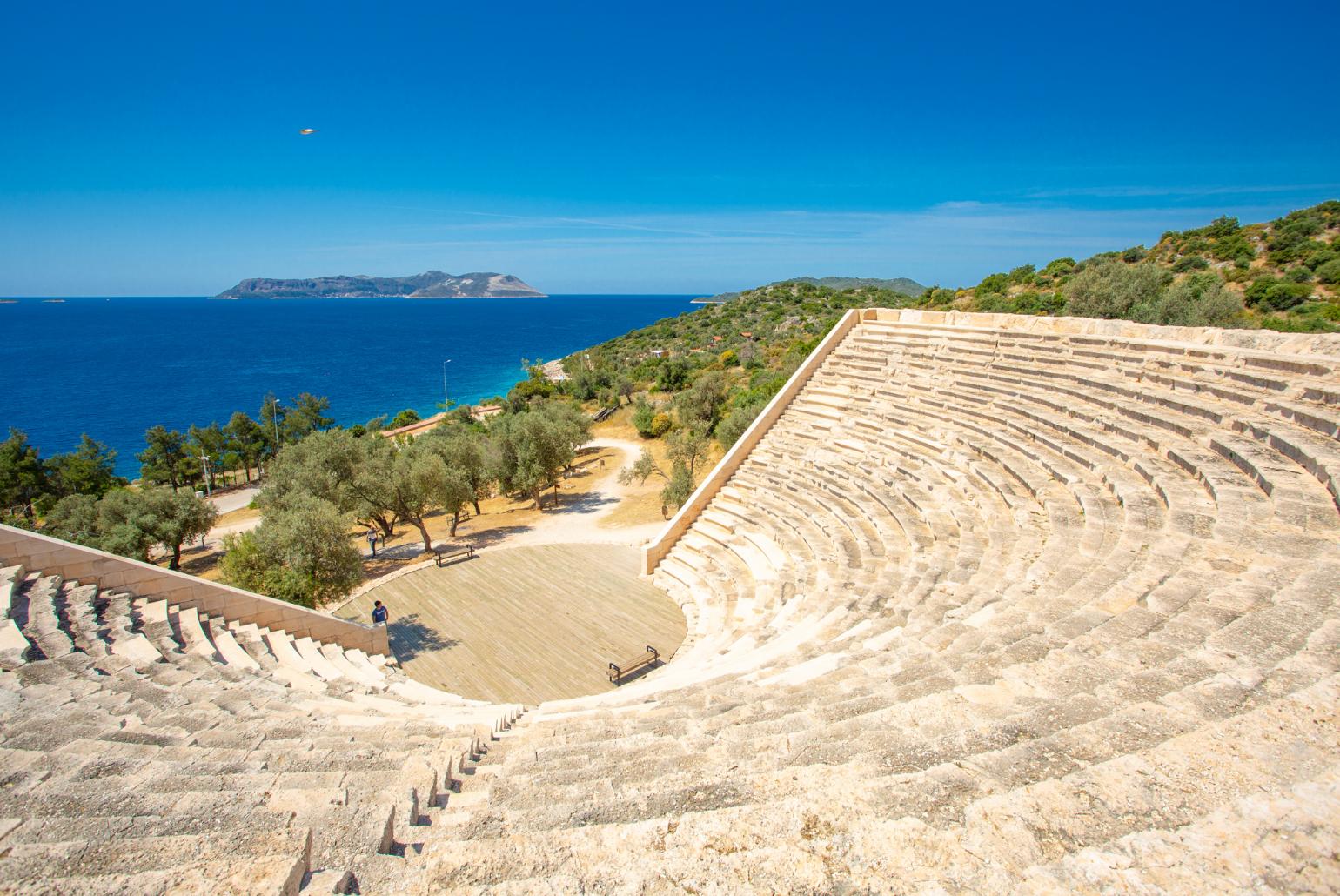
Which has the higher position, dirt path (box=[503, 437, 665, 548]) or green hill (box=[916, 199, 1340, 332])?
green hill (box=[916, 199, 1340, 332])

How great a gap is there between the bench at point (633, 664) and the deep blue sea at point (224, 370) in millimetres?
50401

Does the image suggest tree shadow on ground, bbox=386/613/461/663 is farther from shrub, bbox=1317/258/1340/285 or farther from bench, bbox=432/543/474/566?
shrub, bbox=1317/258/1340/285

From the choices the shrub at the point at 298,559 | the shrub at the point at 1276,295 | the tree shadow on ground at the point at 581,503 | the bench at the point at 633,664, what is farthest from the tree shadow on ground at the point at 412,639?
the shrub at the point at 1276,295

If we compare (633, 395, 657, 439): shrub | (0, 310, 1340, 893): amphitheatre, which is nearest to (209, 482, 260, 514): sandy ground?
(633, 395, 657, 439): shrub

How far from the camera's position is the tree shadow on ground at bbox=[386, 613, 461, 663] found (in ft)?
38.0

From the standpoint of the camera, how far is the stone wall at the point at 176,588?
852cm

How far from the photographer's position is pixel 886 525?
10.7 m

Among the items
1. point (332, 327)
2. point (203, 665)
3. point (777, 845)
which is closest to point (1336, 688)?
point (777, 845)

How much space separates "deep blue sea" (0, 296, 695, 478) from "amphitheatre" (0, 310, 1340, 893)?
4951cm

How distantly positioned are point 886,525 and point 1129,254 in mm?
42001

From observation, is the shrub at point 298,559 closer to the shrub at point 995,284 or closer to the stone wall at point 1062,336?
the stone wall at point 1062,336

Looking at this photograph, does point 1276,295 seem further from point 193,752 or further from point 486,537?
point 193,752

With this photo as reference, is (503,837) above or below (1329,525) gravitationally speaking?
below

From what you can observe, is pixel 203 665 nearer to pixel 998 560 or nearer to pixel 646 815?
pixel 646 815
